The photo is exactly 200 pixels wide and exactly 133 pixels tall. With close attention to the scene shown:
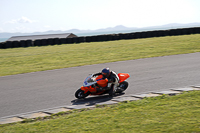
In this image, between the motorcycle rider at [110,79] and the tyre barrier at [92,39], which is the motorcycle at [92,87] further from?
the tyre barrier at [92,39]

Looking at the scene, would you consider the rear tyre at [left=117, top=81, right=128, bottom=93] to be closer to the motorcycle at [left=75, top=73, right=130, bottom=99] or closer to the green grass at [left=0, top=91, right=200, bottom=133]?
the motorcycle at [left=75, top=73, right=130, bottom=99]

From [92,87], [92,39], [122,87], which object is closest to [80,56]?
[122,87]

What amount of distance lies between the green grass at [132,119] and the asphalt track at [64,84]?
146 cm

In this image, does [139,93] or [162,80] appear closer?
[139,93]

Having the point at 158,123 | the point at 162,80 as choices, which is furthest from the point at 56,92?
the point at 158,123

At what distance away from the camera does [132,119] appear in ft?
19.5

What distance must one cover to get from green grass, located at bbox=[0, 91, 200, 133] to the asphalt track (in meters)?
1.46

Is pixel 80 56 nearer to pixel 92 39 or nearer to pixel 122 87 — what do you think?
pixel 122 87

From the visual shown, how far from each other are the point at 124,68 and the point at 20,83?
5126 mm

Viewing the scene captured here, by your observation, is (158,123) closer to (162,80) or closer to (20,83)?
(162,80)

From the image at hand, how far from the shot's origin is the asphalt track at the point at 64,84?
27.5 ft

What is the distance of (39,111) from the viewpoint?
7.47 metres

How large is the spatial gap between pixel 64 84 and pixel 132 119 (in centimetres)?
543

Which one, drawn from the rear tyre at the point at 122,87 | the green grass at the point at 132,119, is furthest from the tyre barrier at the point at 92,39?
the green grass at the point at 132,119
